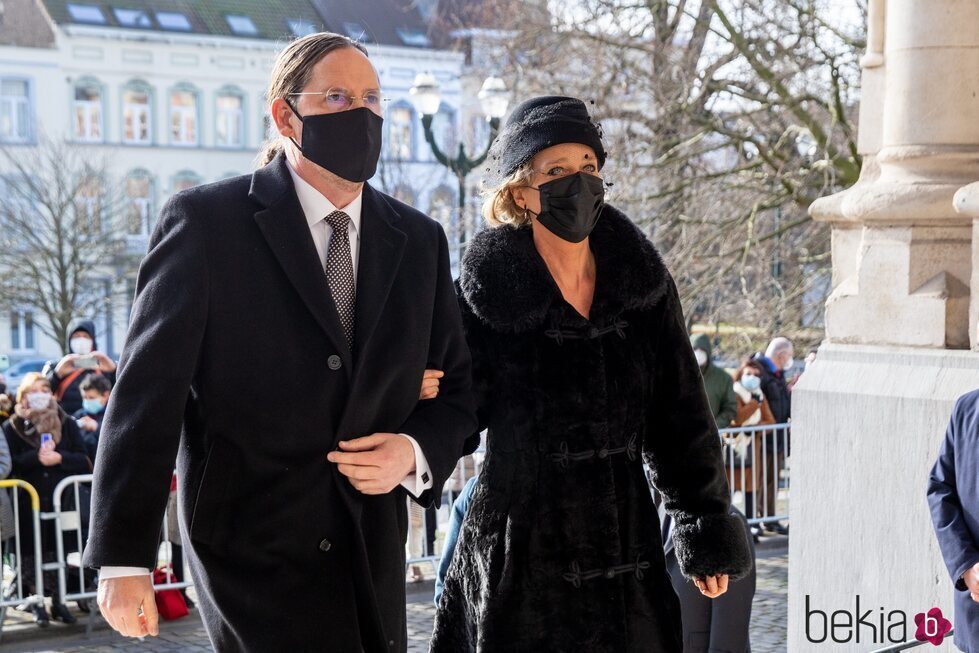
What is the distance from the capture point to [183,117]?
4344cm

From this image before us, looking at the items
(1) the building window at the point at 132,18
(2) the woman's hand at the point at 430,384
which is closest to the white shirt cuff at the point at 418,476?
(2) the woman's hand at the point at 430,384

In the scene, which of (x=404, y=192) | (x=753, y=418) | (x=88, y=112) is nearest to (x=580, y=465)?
(x=753, y=418)

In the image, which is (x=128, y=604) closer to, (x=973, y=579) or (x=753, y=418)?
(x=973, y=579)

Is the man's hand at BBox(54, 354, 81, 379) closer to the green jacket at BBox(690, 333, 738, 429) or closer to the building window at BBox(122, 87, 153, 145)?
the green jacket at BBox(690, 333, 738, 429)

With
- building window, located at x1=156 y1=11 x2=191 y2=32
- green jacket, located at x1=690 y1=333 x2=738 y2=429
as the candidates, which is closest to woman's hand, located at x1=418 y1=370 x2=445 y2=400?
green jacket, located at x1=690 y1=333 x2=738 y2=429

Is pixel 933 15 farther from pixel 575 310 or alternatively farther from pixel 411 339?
pixel 411 339

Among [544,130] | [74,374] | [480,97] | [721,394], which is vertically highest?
[480,97]

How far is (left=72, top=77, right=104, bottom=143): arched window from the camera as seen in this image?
4141 centimetres

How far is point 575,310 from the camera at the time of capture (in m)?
3.78

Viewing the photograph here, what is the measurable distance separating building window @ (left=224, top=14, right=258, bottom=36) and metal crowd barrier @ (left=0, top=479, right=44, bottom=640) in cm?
3659

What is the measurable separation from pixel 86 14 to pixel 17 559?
36.3 metres

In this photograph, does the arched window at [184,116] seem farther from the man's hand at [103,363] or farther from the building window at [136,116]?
the man's hand at [103,363]

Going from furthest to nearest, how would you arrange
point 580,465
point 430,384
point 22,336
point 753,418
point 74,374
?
point 22,336
point 753,418
point 74,374
point 580,465
point 430,384

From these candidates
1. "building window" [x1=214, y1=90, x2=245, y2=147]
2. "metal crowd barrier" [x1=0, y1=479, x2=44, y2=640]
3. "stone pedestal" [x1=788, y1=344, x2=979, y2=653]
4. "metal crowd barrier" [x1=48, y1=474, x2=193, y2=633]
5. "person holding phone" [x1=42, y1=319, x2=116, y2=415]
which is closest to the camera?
"stone pedestal" [x1=788, y1=344, x2=979, y2=653]
